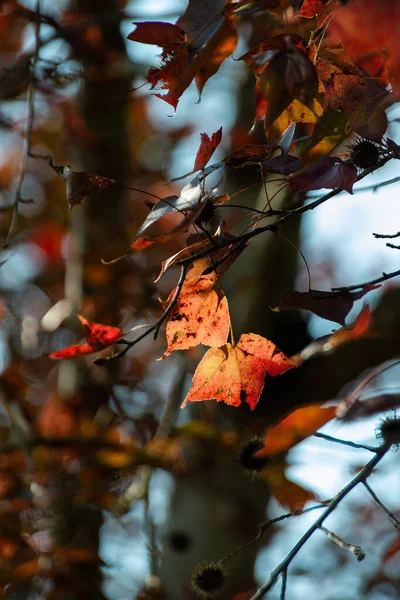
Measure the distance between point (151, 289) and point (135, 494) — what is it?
0.92 metres

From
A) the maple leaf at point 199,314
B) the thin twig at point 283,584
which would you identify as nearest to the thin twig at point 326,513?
the thin twig at point 283,584

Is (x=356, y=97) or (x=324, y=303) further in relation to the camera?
(x=324, y=303)

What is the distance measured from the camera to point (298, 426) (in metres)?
0.84

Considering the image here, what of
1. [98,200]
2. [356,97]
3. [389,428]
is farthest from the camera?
[98,200]

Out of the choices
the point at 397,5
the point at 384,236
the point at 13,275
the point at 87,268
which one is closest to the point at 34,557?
the point at 87,268

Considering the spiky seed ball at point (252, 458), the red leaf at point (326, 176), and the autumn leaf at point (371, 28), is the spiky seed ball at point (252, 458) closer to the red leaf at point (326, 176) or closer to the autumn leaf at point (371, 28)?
the red leaf at point (326, 176)

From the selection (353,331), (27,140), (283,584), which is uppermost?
(27,140)

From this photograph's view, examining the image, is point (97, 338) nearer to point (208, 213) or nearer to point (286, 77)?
point (208, 213)

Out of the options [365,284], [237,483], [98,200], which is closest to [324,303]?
[365,284]

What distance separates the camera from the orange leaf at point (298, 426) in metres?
0.83

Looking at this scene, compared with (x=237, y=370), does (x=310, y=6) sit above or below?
above

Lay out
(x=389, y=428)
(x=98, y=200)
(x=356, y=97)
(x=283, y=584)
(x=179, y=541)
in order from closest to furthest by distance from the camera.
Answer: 1. (x=356, y=97)
2. (x=283, y=584)
3. (x=389, y=428)
4. (x=179, y=541)
5. (x=98, y=200)

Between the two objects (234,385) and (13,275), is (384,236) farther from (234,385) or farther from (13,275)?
(13,275)

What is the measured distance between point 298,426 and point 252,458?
1.11ft
